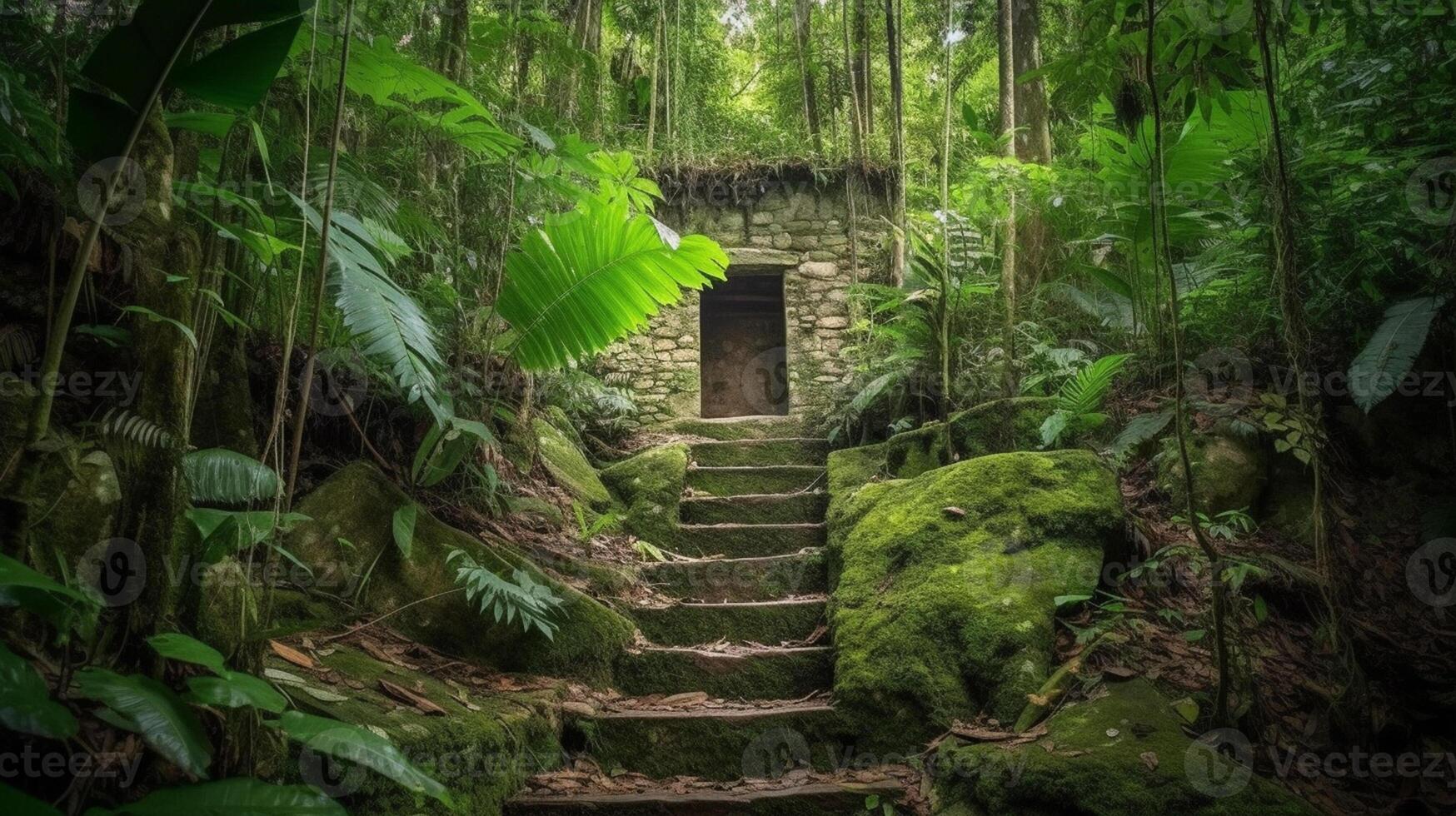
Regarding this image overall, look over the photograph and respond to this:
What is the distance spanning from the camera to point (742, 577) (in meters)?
3.95

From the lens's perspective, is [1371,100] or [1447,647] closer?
[1447,647]

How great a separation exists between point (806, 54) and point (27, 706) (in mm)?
8057

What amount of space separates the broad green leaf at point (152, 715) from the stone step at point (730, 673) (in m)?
2.03

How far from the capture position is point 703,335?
8.96 m

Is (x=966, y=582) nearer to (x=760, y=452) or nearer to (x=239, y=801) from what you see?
(x=239, y=801)

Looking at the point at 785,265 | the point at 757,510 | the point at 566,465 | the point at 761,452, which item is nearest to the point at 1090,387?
the point at 757,510

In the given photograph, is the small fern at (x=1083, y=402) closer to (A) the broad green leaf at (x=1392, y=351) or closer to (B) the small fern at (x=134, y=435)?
(A) the broad green leaf at (x=1392, y=351)

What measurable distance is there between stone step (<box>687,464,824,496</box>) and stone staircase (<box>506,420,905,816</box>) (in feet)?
2.42

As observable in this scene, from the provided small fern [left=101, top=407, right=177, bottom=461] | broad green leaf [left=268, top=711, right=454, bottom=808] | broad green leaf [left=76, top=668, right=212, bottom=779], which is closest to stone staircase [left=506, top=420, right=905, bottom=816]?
broad green leaf [left=268, top=711, right=454, bottom=808]

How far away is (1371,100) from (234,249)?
4017mm

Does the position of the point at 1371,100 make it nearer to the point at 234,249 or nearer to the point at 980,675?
the point at 980,675

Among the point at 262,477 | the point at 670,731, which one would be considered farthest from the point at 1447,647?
the point at 262,477

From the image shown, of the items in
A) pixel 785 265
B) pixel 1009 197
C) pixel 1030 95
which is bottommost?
pixel 1009 197

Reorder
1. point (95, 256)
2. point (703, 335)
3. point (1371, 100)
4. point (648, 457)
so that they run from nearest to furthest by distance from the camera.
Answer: point (95, 256)
point (1371, 100)
point (648, 457)
point (703, 335)
